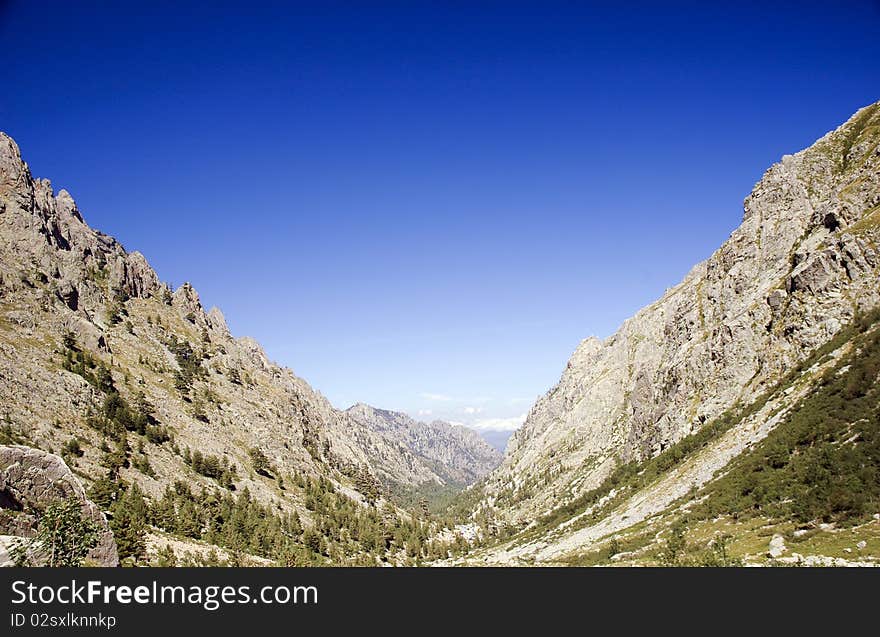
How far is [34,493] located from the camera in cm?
3744

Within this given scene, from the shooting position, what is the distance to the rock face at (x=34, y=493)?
32.2 m

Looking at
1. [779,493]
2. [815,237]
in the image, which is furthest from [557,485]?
[779,493]

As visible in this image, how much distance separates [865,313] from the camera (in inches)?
2817

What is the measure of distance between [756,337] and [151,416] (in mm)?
149061

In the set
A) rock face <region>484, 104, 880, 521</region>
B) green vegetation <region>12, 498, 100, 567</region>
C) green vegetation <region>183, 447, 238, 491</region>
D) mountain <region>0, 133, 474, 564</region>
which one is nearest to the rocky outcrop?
mountain <region>0, 133, 474, 564</region>

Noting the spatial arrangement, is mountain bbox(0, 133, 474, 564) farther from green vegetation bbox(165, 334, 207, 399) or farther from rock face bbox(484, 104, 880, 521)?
rock face bbox(484, 104, 880, 521)

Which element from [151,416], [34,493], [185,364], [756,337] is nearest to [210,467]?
[151,416]

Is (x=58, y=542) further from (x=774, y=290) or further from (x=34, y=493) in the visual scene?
(x=774, y=290)

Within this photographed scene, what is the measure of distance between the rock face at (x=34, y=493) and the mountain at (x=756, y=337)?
2704 inches

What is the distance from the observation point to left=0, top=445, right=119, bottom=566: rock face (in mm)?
32250
